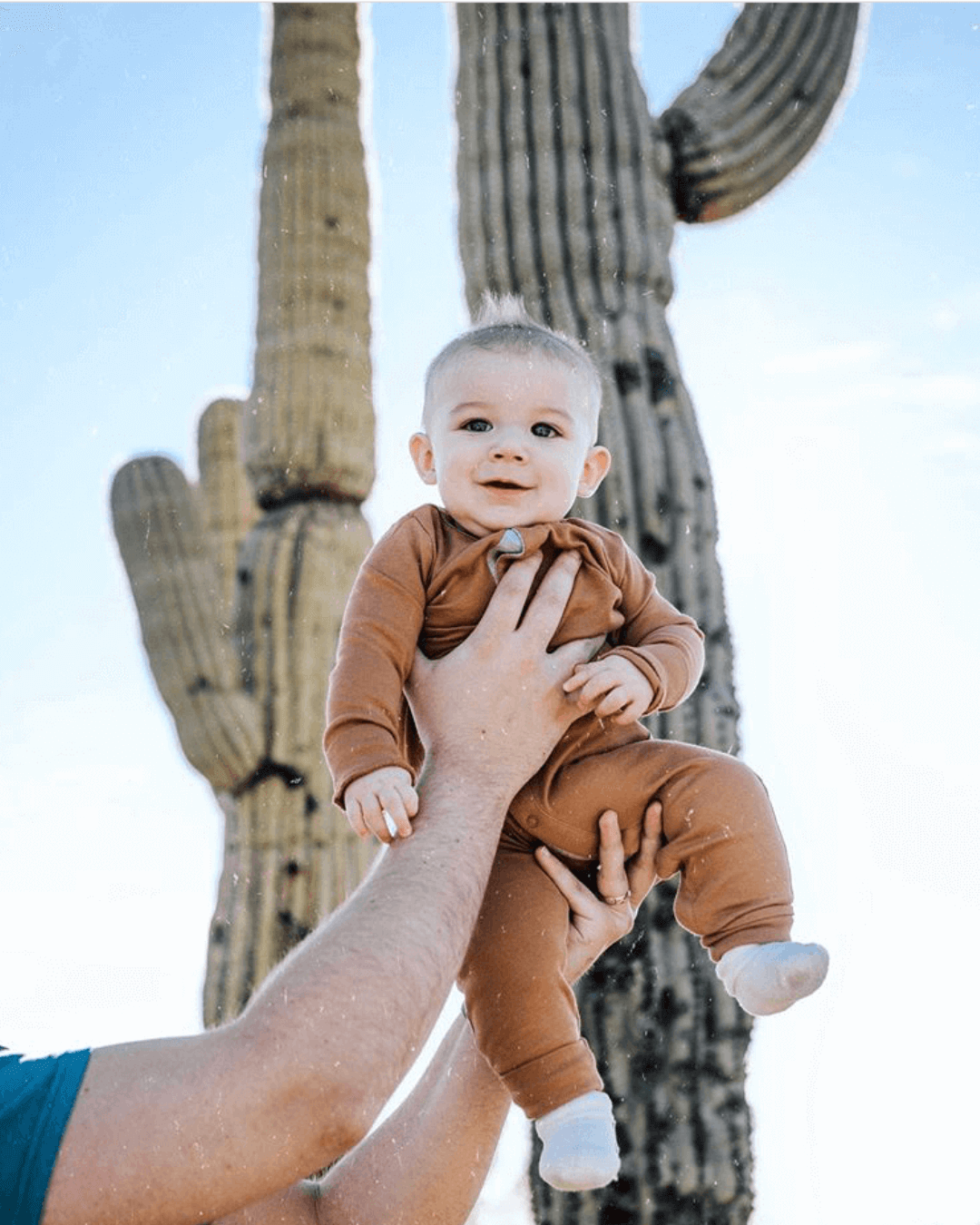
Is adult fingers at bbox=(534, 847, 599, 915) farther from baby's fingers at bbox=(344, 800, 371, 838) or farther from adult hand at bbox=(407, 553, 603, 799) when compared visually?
baby's fingers at bbox=(344, 800, 371, 838)

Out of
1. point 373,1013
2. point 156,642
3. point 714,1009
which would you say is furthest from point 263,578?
point 373,1013

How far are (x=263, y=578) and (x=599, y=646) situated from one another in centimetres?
312

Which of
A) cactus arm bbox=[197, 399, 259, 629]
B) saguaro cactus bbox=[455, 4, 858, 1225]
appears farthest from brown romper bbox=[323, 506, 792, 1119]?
cactus arm bbox=[197, 399, 259, 629]

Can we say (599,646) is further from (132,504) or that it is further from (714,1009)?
(132,504)

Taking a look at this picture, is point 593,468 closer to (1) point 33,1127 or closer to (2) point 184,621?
(1) point 33,1127

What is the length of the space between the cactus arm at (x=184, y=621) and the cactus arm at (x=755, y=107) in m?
2.05

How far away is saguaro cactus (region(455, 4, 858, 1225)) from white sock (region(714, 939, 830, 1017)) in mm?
1565

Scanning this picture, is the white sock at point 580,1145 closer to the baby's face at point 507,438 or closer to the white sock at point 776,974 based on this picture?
the white sock at point 776,974

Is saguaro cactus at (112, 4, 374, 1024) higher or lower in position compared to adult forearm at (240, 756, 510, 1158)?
higher

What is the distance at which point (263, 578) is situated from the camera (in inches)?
194

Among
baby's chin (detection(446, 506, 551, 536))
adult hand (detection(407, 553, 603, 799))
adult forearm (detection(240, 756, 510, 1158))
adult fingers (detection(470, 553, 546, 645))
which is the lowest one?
adult forearm (detection(240, 756, 510, 1158))

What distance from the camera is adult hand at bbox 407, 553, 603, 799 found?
68.5 inches

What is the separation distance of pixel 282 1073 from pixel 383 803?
0.40 metres

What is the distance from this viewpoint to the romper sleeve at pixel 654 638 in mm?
1829
